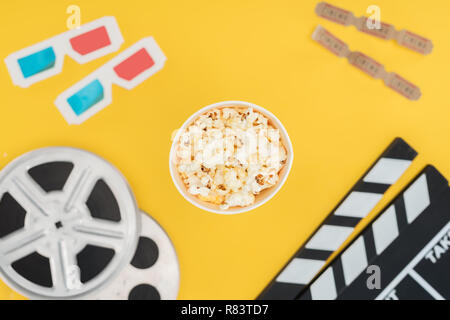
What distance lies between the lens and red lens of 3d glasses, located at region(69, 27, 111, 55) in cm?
141

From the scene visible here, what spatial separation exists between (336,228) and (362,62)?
67cm

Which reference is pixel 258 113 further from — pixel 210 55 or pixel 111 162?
pixel 111 162

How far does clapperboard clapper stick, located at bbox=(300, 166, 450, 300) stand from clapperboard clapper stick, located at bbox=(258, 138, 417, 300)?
0.05m

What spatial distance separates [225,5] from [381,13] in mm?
624

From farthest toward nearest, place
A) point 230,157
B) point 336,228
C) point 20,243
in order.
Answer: point 336,228, point 20,243, point 230,157

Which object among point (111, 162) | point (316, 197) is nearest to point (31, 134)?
point (111, 162)

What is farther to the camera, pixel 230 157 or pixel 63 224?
pixel 63 224

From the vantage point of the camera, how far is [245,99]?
4.75 feet

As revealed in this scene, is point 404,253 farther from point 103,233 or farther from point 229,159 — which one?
point 103,233

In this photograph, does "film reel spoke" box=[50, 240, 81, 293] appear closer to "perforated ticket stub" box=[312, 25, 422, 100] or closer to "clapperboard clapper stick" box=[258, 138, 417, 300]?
"clapperboard clapper stick" box=[258, 138, 417, 300]

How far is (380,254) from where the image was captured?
4.82 ft

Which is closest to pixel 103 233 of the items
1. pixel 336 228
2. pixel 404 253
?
pixel 336 228

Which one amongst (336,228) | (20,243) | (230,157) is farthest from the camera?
(336,228)
